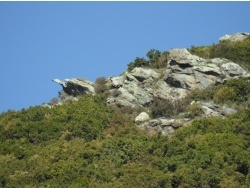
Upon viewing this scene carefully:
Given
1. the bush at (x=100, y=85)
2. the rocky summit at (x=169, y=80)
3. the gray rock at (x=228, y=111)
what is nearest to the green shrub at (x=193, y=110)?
the rocky summit at (x=169, y=80)

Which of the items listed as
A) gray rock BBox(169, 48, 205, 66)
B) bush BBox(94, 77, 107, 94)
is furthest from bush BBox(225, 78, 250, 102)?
bush BBox(94, 77, 107, 94)

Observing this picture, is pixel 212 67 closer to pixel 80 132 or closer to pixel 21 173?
pixel 80 132

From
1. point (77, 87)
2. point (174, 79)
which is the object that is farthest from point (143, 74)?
point (77, 87)

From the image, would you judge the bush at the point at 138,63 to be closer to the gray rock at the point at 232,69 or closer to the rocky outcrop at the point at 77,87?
the rocky outcrop at the point at 77,87

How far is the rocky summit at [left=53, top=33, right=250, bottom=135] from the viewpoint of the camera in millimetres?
41688

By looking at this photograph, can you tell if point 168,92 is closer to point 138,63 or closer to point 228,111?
point 228,111

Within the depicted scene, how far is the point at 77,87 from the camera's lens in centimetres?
4675

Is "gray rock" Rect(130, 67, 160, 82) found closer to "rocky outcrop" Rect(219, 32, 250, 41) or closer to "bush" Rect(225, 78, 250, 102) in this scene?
"bush" Rect(225, 78, 250, 102)

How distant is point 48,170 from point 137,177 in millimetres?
6295

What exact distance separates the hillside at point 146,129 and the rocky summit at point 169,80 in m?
0.10

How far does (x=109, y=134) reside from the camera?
3575 cm

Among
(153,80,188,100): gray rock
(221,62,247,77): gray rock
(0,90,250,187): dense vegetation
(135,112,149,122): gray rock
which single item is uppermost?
(221,62,247,77): gray rock

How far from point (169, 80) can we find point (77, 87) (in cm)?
997

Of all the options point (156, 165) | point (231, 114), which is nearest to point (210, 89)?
point (231, 114)
